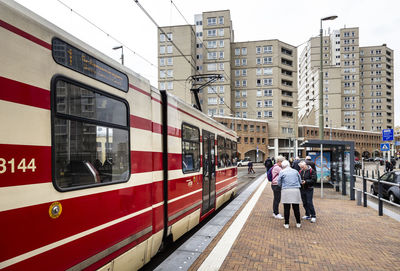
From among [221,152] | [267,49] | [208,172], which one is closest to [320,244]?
[208,172]

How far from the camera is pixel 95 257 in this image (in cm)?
303

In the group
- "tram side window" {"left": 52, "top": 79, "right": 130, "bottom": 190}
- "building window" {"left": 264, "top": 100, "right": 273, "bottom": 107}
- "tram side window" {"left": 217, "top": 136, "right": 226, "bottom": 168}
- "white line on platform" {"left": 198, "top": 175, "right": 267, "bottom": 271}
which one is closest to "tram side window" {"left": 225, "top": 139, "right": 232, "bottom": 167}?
"tram side window" {"left": 217, "top": 136, "right": 226, "bottom": 168}

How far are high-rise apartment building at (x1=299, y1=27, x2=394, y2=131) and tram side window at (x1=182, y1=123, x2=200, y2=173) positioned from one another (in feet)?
305

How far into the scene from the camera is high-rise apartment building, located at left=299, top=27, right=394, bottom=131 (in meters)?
100

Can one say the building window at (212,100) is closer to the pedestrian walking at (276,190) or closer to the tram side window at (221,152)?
the tram side window at (221,152)

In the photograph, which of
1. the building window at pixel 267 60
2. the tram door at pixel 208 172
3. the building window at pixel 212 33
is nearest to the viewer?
the tram door at pixel 208 172

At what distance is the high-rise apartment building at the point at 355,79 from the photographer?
100 metres

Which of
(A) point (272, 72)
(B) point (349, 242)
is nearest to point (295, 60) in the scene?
(A) point (272, 72)

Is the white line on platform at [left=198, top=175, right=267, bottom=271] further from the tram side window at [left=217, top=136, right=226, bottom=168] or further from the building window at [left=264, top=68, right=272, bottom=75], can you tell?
the building window at [left=264, top=68, right=272, bottom=75]

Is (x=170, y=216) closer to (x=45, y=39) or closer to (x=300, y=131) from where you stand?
(x=45, y=39)

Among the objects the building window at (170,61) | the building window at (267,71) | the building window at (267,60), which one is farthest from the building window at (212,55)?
the building window at (267,71)

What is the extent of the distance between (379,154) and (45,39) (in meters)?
119

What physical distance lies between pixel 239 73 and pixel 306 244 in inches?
2586

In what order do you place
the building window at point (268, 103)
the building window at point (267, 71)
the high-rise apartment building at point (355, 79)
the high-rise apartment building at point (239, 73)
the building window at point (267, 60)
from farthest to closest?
the high-rise apartment building at point (355, 79), the building window at point (268, 103), the building window at point (267, 71), the building window at point (267, 60), the high-rise apartment building at point (239, 73)
